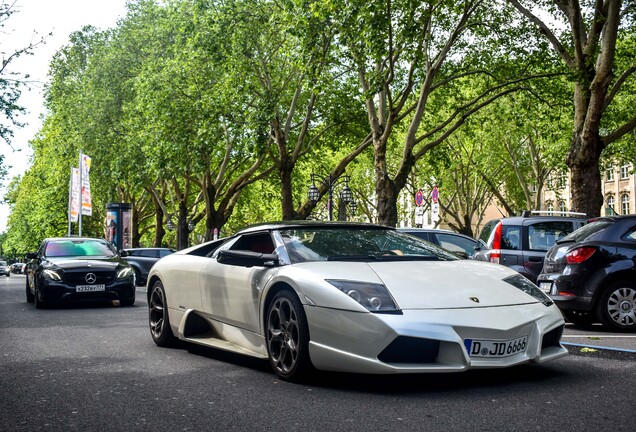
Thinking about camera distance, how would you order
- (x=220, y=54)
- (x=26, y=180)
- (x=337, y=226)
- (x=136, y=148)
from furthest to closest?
(x=26, y=180) → (x=136, y=148) → (x=220, y=54) → (x=337, y=226)

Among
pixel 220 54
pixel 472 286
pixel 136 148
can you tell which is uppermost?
pixel 220 54

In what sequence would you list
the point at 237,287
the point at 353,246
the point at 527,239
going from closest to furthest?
the point at 353,246, the point at 237,287, the point at 527,239

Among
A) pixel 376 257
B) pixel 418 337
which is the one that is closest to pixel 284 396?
pixel 418 337

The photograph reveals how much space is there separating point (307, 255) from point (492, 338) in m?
1.64

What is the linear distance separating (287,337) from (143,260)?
24.5 m

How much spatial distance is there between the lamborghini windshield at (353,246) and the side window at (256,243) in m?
0.28

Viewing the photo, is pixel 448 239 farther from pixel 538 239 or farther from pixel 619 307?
pixel 619 307

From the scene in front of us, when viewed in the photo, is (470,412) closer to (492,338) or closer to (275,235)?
(492,338)

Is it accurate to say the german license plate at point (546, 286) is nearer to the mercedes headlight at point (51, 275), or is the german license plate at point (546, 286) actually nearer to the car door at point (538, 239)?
the car door at point (538, 239)

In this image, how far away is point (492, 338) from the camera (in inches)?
228

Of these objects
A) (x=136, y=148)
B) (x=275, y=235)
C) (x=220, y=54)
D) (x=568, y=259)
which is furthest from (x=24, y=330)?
(x=136, y=148)

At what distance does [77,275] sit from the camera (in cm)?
1585

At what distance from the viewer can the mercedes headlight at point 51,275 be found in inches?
617

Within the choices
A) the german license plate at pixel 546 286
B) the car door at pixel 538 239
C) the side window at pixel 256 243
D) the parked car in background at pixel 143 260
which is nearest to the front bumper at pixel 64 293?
the car door at pixel 538 239
